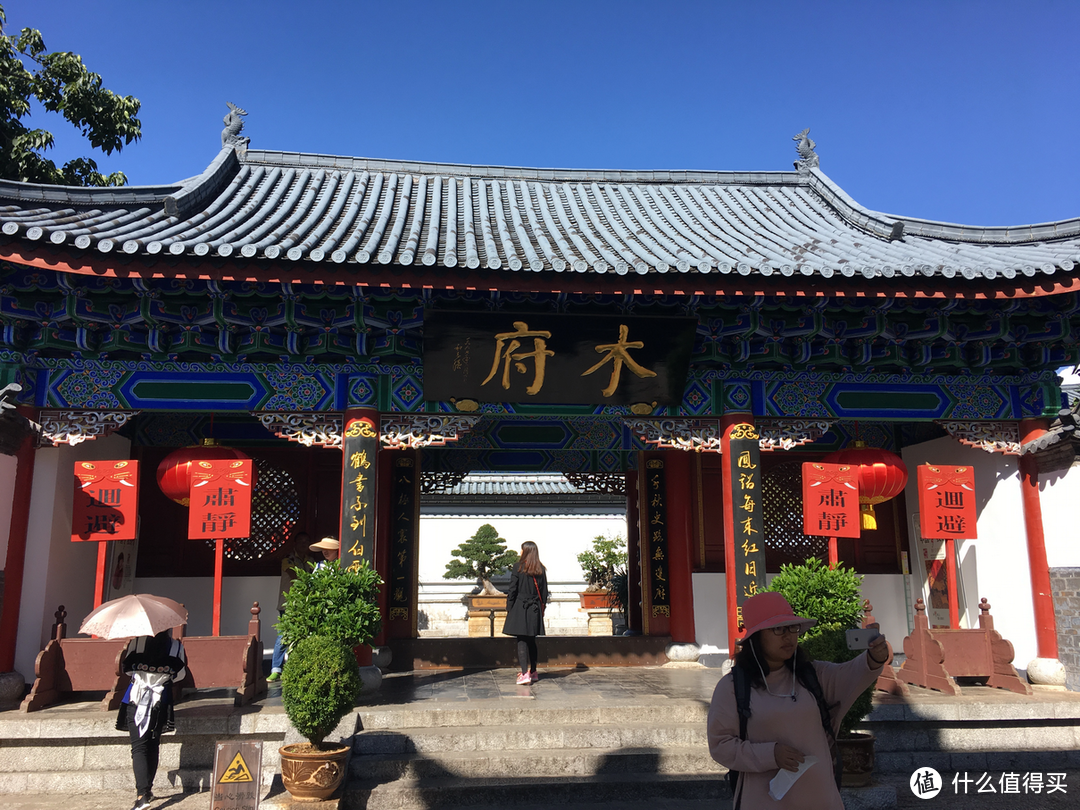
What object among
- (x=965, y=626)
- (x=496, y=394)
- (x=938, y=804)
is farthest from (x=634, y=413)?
(x=965, y=626)

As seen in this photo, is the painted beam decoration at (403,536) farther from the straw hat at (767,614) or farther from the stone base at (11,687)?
the straw hat at (767,614)

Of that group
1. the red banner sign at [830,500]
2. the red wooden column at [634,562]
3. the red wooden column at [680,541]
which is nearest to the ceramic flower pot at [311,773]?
the red banner sign at [830,500]

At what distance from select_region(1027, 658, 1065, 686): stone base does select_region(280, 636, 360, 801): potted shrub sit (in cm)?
655

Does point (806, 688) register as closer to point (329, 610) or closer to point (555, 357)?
point (329, 610)

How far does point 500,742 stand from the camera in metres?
6.05

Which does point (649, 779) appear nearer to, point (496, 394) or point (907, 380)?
point (496, 394)

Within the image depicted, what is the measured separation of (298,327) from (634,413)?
3.37 m

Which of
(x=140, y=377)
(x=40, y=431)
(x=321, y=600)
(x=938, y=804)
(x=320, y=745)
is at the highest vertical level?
(x=140, y=377)

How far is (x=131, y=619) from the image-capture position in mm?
5293

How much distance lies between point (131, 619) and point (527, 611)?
3774 mm

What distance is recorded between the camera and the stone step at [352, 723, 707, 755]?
5957mm

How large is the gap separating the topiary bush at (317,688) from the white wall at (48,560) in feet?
10.5

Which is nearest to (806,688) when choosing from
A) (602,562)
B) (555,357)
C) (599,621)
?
(555,357)

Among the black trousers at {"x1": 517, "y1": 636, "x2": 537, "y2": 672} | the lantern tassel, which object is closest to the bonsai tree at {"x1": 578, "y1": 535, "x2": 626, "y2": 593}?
the lantern tassel
